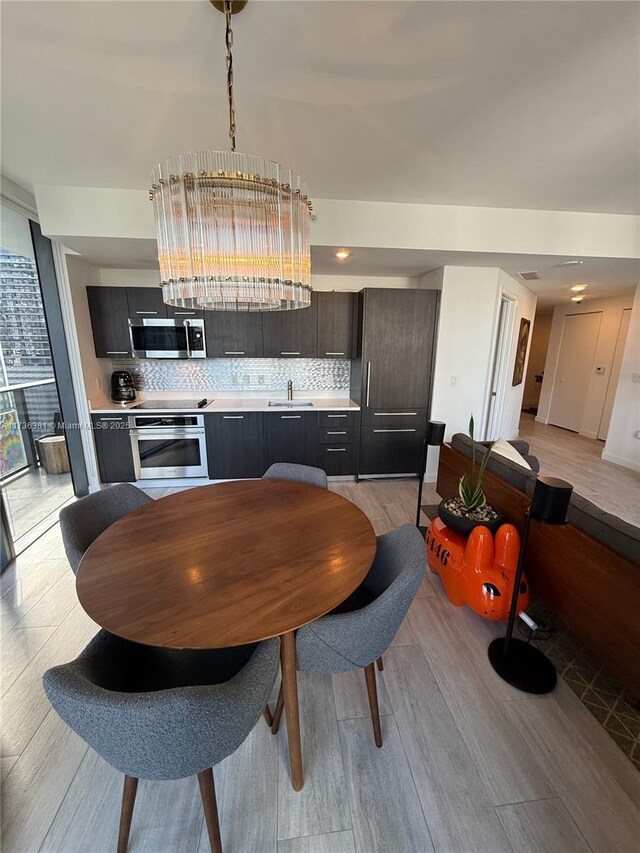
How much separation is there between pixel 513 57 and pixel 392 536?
2.02 metres

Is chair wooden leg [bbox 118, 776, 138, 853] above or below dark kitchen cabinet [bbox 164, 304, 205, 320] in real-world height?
below

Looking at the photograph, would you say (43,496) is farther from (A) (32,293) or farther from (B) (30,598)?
(A) (32,293)

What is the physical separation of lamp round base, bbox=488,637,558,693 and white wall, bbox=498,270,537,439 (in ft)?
10.9

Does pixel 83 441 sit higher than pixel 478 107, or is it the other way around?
pixel 478 107

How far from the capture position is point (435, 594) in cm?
221

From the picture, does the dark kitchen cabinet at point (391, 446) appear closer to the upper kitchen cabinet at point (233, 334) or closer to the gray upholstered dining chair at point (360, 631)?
the upper kitchen cabinet at point (233, 334)

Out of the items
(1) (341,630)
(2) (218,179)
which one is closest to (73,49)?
(2) (218,179)

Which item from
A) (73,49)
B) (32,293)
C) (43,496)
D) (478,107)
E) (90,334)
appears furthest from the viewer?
(90,334)

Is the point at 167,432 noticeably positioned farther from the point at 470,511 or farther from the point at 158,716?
the point at 158,716

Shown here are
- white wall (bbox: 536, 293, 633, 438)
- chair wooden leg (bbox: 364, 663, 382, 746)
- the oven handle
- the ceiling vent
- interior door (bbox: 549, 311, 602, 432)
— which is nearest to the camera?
chair wooden leg (bbox: 364, 663, 382, 746)

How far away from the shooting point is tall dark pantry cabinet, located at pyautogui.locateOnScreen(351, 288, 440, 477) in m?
3.48

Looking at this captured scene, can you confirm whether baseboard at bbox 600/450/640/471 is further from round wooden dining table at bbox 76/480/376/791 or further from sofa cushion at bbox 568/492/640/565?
round wooden dining table at bbox 76/480/376/791

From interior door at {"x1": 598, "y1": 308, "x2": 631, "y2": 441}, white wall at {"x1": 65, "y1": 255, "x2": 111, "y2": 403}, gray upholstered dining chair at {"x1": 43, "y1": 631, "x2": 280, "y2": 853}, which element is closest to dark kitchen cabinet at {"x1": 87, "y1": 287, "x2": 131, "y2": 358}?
white wall at {"x1": 65, "y1": 255, "x2": 111, "y2": 403}

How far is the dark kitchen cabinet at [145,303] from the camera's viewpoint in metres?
3.39
